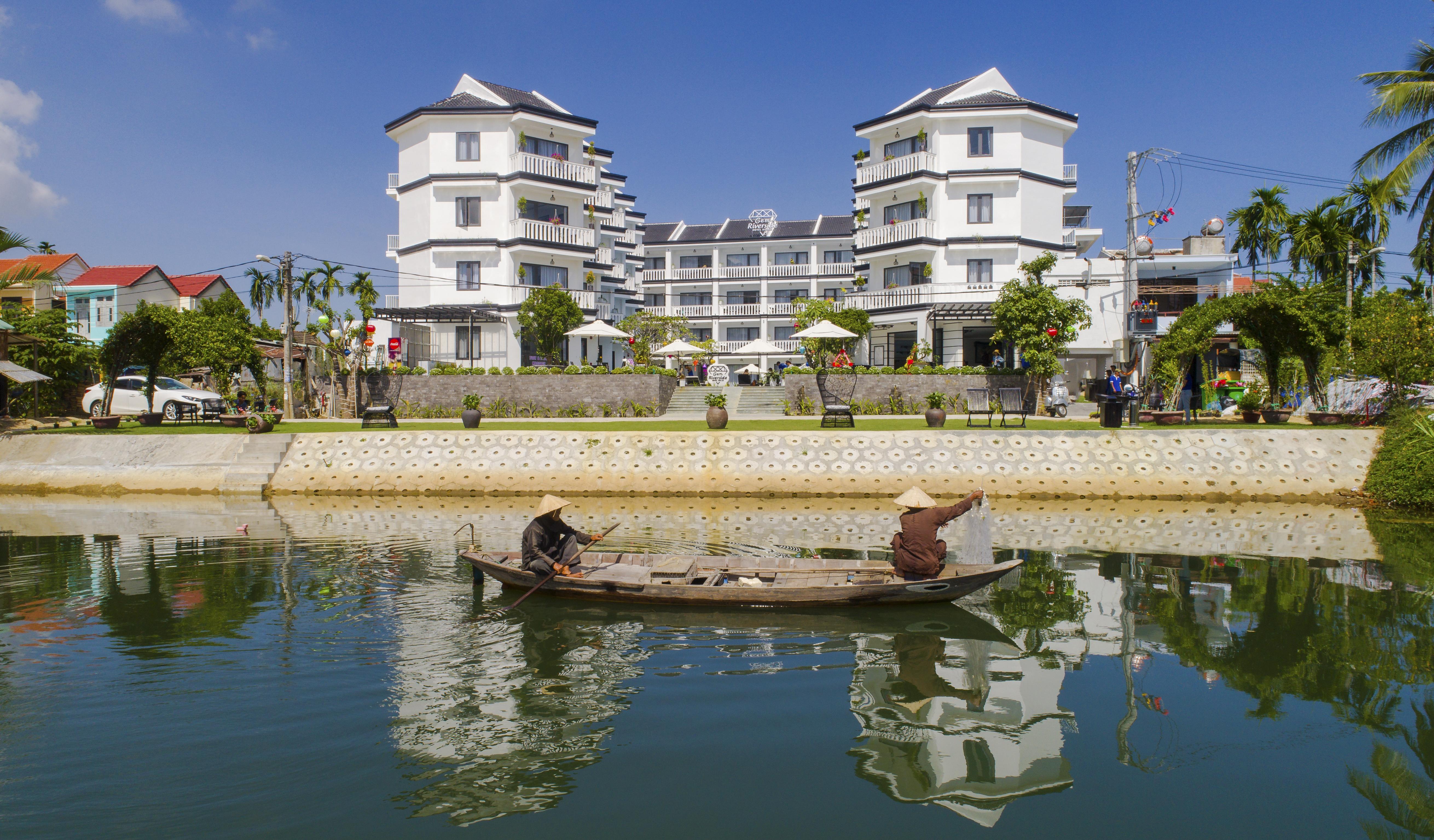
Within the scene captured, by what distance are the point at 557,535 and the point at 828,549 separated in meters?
5.38

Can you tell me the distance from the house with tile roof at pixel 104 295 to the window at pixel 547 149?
974 inches

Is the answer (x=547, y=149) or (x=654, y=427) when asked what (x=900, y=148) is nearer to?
(x=547, y=149)

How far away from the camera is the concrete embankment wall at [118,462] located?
78.9ft

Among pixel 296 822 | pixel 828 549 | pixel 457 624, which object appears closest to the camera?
pixel 296 822

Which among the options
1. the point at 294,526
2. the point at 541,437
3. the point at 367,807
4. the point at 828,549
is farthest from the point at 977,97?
the point at 367,807

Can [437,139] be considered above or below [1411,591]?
above

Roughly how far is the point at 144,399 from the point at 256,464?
1248cm

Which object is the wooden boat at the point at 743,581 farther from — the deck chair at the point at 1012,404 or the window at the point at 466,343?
the window at the point at 466,343

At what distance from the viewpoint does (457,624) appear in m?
10.8

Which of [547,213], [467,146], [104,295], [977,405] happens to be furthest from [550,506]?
[104,295]

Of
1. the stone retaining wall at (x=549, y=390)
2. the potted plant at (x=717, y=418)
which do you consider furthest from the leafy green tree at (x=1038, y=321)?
the stone retaining wall at (x=549, y=390)

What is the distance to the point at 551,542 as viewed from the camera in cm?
1190

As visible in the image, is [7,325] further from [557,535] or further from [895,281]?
[895,281]

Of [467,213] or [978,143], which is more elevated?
[978,143]
